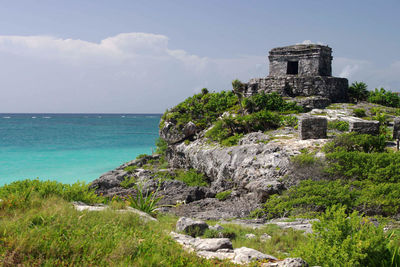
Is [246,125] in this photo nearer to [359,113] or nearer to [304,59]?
[359,113]

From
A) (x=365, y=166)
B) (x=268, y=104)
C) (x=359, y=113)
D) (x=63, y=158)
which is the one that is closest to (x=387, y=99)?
(x=359, y=113)

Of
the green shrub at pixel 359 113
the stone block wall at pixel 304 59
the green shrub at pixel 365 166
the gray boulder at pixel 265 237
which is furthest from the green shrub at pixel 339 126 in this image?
the gray boulder at pixel 265 237

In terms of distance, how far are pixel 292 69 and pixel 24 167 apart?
34.2 metres

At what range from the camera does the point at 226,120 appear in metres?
20.5

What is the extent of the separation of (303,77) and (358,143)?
11.7 m

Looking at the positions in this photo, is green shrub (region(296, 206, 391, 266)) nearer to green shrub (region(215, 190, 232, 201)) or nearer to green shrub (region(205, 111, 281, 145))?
green shrub (region(215, 190, 232, 201))

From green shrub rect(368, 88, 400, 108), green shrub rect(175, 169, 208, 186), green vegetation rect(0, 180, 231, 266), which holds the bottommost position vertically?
green shrub rect(175, 169, 208, 186)

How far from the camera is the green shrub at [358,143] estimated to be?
13.7 meters

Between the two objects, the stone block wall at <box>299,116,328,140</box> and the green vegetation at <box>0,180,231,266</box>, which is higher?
the stone block wall at <box>299,116,328,140</box>

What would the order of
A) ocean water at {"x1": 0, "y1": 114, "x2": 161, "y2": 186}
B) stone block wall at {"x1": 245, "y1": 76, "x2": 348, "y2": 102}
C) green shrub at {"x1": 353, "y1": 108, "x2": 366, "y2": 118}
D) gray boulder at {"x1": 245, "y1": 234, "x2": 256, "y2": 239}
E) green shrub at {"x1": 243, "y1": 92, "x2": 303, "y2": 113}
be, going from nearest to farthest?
gray boulder at {"x1": 245, "y1": 234, "x2": 256, "y2": 239}
green shrub at {"x1": 353, "y1": 108, "x2": 366, "y2": 118}
green shrub at {"x1": 243, "y1": 92, "x2": 303, "y2": 113}
stone block wall at {"x1": 245, "y1": 76, "x2": 348, "y2": 102}
ocean water at {"x1": 0, "y1": 114, "x2": 161, "y2": 186}

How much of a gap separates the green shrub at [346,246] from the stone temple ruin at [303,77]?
63.3ft

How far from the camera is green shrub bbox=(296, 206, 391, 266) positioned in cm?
507

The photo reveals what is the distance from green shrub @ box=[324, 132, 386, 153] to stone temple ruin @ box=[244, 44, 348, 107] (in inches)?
372

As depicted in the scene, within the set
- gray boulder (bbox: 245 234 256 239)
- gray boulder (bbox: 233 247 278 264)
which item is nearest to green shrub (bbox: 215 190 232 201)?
gray boulder (bbox: 245 234 256 239)
